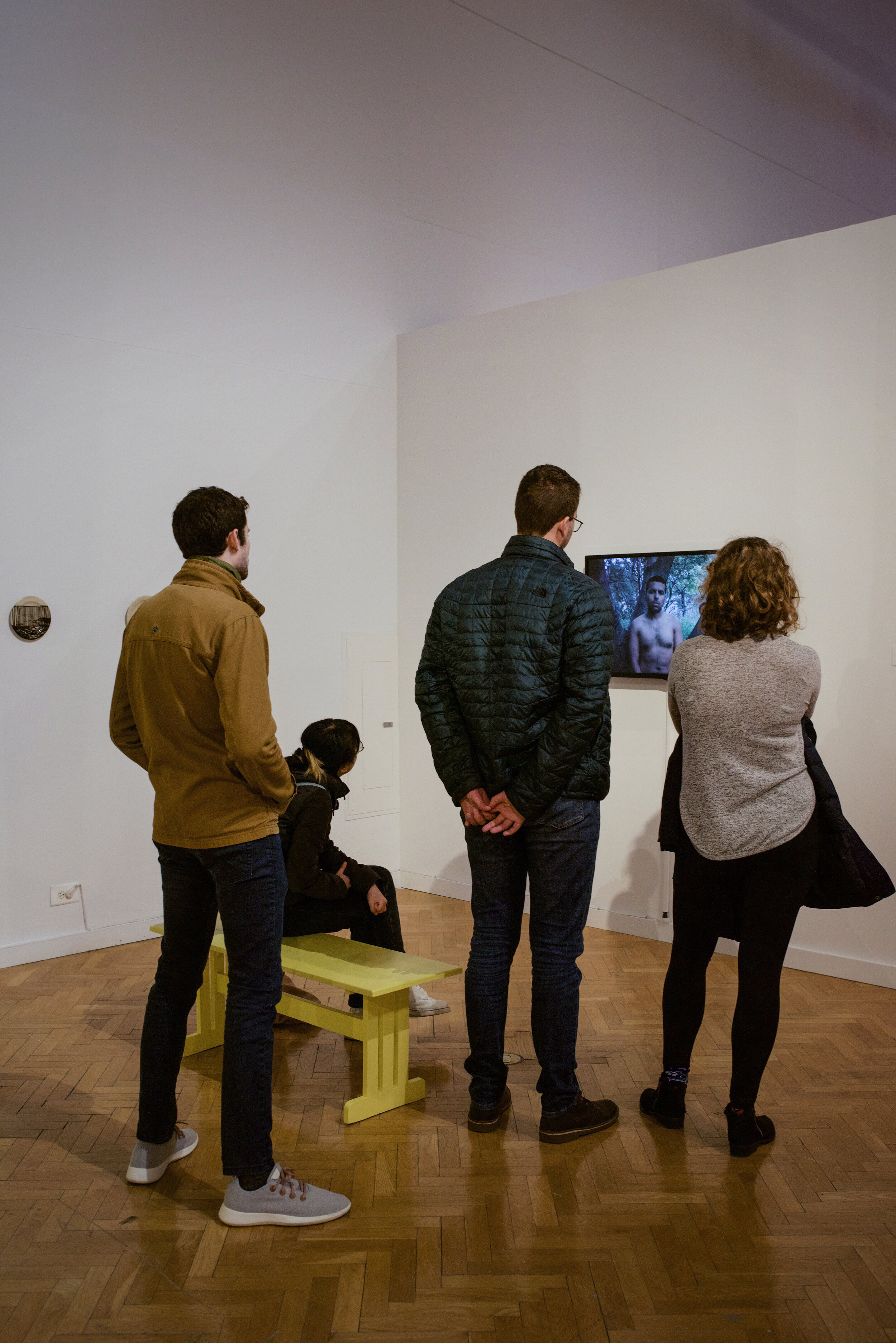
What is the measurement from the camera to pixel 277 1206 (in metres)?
2.54

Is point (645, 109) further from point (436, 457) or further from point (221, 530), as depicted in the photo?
point (221, 530)

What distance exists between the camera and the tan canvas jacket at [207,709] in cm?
238

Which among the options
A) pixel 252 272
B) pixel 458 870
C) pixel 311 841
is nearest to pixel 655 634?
pixel 458 870

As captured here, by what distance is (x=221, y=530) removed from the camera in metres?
2.54

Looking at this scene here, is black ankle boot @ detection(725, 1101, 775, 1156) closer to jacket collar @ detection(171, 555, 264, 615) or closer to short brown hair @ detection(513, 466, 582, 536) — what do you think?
short brown hair @ detection(513, 466, 582, 536)

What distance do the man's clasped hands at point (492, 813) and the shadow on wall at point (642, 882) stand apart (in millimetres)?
2317

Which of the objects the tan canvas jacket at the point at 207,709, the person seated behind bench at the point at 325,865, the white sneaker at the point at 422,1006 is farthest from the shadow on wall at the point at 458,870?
the tan canvas jacket at the point at 207,709

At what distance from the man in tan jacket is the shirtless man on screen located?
9.04 feet

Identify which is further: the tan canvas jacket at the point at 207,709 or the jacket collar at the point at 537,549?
the jacket collar at the point at 537,549

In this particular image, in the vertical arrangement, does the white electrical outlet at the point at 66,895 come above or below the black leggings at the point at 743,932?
below

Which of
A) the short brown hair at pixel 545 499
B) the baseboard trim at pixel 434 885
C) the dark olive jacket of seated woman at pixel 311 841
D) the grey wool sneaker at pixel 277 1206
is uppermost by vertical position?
the short brown hair at pixel 545 499

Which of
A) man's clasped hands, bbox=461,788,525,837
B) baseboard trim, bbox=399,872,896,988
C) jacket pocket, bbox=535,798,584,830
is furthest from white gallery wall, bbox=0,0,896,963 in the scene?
jacket pocket, bbox=535,798,584,830

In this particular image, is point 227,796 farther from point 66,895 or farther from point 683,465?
point 683,465

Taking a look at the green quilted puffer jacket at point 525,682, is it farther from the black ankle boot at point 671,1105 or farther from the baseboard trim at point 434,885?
the baseboard trim at point 434,885
